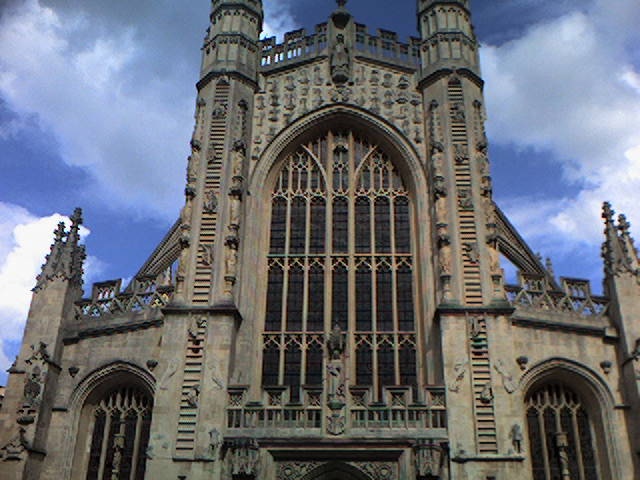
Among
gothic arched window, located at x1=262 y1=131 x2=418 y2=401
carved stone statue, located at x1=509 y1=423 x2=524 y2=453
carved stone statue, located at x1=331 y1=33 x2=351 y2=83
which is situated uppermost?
carved stone statue, located at x1=331 y1=33 x2=351 y2=83

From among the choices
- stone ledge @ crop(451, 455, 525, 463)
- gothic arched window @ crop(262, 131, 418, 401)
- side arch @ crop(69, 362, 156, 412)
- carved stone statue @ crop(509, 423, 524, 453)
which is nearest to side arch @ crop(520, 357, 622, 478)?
carved stone statue @ crop(509, 423, 524, 453)

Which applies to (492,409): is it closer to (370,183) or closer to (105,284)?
(370,183)

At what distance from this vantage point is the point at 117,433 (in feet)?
54.7

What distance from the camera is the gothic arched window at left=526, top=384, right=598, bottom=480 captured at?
1572 cm

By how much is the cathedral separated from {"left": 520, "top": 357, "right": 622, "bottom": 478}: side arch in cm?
5

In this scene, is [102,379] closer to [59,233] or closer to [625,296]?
[59,233]

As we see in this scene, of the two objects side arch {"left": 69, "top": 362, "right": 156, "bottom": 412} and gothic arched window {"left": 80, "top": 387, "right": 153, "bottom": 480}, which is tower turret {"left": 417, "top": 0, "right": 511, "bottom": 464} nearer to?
gothic arched window {"left": 80, "top": 387, "right": 153, "bottom": 480}

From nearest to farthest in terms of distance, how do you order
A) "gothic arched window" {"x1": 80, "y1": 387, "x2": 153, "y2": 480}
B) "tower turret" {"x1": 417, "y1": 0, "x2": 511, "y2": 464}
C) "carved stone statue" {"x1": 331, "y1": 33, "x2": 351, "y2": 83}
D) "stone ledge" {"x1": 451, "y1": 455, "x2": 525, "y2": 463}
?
"stone ledge" {"x1": 451, "y1": 455, "x2": 525, "y2": 463} → "tower turret" {"x1": 417, "y1": 0, "x2": 511, "y2": 464} → "gothic arched window" {"x1": 80, "y1": 387, "x2": 153, "y2": 480} → "carved stone statue" {"x1": 331, "y1": 33, "x2": 351, "y2": 83}

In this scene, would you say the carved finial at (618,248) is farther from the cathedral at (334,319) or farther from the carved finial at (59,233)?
the carved finial at (59,233)

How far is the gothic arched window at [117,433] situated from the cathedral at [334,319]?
5 cm

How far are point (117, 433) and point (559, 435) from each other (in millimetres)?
10471

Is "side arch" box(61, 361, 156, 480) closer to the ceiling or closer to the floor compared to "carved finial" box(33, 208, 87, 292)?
closer to the floor

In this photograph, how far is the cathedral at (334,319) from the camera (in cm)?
1489

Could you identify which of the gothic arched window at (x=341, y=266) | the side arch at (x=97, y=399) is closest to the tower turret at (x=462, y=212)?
the gothic arched window at (x=341, y=266)
